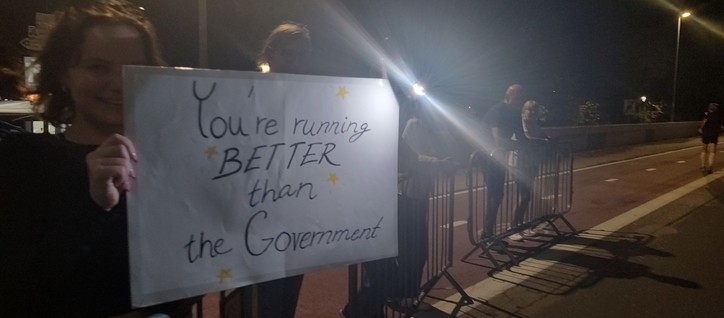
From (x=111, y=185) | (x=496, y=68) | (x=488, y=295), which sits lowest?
(x=488, y=295)

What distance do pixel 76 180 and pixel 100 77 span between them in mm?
321

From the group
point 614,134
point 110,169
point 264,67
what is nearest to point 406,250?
point 264,67

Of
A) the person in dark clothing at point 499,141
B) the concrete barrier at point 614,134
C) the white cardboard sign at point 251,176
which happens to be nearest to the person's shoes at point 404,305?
the white cardboard sign at point 251,176

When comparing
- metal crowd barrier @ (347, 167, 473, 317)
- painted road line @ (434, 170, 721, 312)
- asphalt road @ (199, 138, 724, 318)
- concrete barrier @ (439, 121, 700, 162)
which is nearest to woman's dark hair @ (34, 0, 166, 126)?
metal crowd barrier @ (347, 167, 473, 317)

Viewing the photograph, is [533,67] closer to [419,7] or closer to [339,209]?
[419,7]

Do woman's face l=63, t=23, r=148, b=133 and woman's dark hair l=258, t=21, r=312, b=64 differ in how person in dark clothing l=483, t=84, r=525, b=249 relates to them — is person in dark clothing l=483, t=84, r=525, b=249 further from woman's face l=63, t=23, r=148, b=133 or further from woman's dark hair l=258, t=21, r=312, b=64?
woman's face l=63, t=23, r=148, b=133

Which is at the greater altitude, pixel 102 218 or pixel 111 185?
pixel 111 185

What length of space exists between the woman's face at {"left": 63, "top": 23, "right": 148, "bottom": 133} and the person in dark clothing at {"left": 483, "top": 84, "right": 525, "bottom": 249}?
4.84 metres

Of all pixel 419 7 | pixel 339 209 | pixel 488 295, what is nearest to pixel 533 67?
pixel 419 7

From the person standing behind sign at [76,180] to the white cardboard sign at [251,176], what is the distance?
0.07m

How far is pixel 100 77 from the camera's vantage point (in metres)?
1.70

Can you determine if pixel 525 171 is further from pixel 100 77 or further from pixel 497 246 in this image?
pixel 100 77

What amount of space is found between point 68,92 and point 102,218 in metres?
0.40

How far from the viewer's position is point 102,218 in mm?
1672
